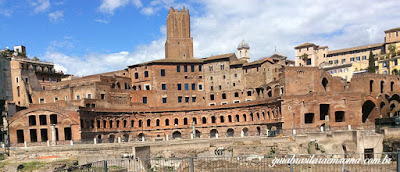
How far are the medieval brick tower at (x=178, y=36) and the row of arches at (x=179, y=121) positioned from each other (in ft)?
50.8

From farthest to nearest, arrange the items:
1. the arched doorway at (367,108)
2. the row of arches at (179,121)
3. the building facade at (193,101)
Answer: the row of arches at (179,121), the arched doorway at (367,108), the building facade at (193,101)

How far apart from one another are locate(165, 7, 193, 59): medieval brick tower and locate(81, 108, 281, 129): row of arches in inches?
609

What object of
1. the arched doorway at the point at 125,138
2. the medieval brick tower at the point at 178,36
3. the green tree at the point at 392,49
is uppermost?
the medieval brick tower at the point at 178,36

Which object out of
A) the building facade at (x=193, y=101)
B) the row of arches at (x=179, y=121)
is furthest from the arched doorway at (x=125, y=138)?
the row of arches at (x=179, y=121)

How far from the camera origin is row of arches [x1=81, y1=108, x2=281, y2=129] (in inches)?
2293

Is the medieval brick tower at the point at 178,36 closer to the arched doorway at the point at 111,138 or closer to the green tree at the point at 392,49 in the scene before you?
the arched doorway at the point at 111,138

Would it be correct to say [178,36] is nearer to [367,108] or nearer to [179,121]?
[179,121]

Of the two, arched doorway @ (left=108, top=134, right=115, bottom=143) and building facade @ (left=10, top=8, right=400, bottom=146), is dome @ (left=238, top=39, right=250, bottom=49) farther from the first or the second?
arched doorway @ (left=108, top=134, right=115, bottom=143)

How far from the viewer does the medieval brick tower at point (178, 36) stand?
7594 cm

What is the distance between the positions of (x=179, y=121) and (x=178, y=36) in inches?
783

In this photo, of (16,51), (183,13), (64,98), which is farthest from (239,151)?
(16,51)

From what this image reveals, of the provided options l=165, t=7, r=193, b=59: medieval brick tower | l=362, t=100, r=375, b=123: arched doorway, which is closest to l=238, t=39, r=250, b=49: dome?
l=165, t=7, r=193, b=59: medieval brick tower

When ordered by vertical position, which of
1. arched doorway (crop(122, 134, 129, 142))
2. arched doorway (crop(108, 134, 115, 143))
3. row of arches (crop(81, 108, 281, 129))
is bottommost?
arched doorway (crop(122, 134, 129, 142))

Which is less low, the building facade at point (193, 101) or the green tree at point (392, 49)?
the green tree at point (392, 49)
